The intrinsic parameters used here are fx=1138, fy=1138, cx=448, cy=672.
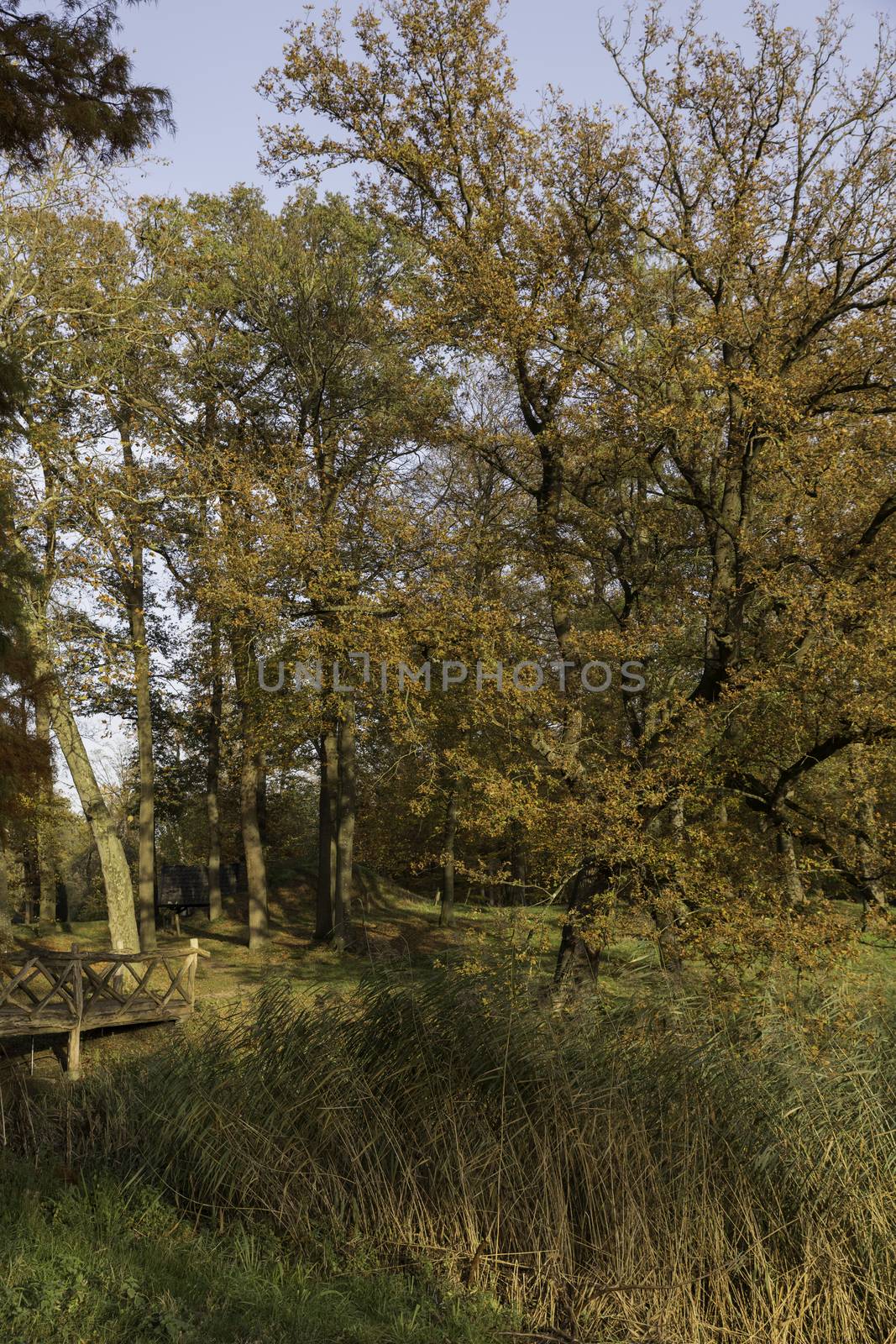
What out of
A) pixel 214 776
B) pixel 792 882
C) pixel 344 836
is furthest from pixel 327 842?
pixel 792 882

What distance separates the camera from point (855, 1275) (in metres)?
5.99

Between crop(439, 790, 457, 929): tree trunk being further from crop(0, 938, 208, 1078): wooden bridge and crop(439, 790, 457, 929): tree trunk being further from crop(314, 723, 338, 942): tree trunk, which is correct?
crop(0, 938, 208, 1078): wooden bridge

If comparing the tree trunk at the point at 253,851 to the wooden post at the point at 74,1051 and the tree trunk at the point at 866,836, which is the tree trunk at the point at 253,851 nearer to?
the wooden post at the point at 74,1051

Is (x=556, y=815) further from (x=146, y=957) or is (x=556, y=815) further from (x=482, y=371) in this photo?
(x=482, y=371)

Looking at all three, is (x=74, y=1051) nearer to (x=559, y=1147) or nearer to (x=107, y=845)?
(x=107, y=845)

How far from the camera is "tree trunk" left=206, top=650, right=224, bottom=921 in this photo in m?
22.7

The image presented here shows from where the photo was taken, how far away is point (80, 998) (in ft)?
43.6

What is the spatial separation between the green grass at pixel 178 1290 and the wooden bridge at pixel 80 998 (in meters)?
6.47

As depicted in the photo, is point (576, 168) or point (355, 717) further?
point (355, 717)

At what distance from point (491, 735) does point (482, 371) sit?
9.45 m

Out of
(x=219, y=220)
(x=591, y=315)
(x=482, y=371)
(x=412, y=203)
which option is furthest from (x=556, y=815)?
(x=219, y=220)

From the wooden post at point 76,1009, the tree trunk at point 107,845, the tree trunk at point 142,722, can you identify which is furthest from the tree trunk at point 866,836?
the tree trunk at point 142,722

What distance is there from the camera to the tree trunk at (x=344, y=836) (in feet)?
71.2

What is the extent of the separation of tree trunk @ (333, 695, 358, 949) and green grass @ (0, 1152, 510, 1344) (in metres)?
14.7
